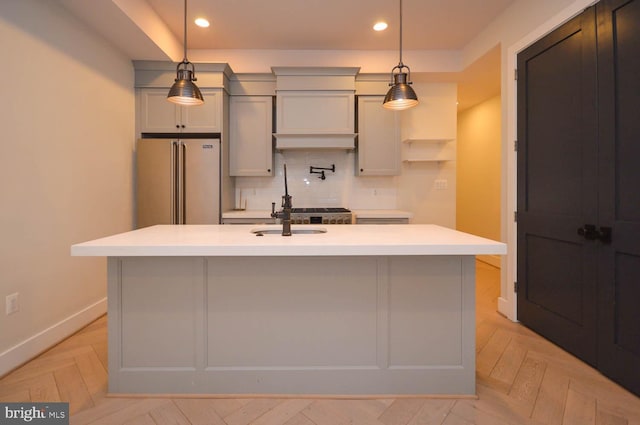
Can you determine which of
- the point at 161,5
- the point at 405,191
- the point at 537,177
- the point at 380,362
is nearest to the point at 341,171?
the point at 405,191

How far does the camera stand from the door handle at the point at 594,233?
205 cm

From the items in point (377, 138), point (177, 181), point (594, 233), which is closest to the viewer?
point (594, 233)

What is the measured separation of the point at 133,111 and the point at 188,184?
3.36 feet

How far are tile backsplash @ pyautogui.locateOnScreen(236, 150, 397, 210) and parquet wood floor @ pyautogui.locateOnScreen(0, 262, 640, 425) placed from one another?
7.96ft

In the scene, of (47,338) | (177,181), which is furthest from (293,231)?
(47,338)

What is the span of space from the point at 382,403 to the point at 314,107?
10.2ft

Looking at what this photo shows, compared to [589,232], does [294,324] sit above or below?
below

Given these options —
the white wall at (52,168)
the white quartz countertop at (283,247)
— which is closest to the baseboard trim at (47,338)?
the white wall at (52,168)

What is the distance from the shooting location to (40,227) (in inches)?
95.6

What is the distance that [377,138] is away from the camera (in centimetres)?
400

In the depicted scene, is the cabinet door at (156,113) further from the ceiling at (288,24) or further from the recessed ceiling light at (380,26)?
the recessed ceiling light at (380,26)

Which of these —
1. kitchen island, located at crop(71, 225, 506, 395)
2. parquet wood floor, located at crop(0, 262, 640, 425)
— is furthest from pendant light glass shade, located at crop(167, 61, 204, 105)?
parquet wood floor, located at crop(0, 262, 640, 425)

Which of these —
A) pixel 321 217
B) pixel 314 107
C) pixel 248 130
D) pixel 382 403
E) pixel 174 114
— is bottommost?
pixel 382 403

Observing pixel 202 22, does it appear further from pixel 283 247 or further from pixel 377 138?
pixel 283 247
